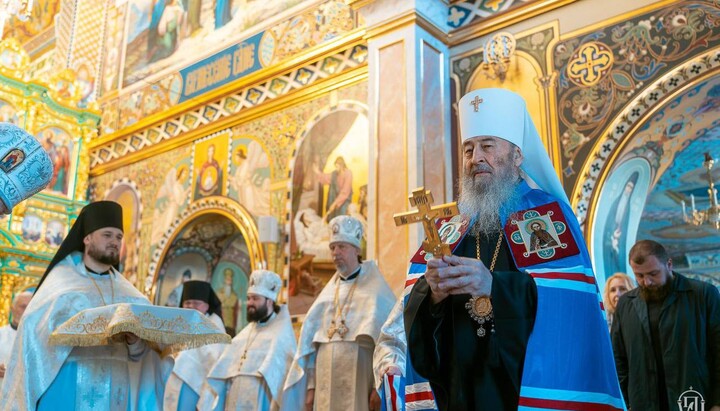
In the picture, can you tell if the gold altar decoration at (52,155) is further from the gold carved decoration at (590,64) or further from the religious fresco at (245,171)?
the gold carved decoration at (590,64)

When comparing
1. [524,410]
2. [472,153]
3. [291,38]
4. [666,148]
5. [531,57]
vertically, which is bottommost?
[524,410]

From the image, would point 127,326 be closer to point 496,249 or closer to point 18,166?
point 18,166

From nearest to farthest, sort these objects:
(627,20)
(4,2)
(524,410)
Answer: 1. (524,410)
2. (627,20)
3. (4,2)

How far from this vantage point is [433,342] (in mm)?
2561

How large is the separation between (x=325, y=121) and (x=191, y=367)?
11.9 ft

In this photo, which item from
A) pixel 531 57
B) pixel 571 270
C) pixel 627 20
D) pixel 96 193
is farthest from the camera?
pixel 96 193

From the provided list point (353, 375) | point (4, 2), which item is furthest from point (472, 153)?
point (4, 2)

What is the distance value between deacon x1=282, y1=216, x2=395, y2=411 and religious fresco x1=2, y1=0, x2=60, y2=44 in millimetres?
11871

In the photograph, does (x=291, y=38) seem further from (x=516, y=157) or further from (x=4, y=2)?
(x=516, y=157)

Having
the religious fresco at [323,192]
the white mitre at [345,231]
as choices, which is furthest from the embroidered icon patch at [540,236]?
the religious fresco at [323,192]

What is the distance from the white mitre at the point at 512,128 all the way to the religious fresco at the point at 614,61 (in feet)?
11.9

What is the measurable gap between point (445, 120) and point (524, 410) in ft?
17.7

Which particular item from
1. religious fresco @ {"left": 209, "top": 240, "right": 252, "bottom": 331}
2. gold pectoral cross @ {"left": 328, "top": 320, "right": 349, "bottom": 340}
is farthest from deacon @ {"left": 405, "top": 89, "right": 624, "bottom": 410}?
religious fresco @ {"left": 209, "top": 240, "right": 252, "bottom": 331}

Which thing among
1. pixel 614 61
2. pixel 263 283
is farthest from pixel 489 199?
pixel 614 61
